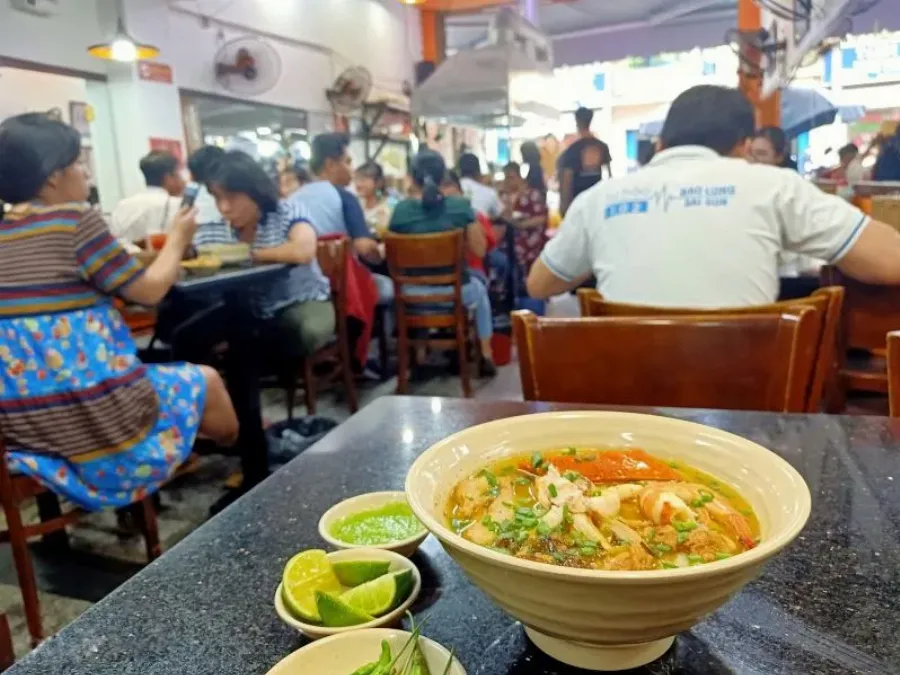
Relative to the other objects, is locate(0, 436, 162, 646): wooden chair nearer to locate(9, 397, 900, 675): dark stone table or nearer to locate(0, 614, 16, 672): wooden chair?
locate(0, 614, 16, 672): wooden chair

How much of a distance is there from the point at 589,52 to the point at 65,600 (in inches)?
423

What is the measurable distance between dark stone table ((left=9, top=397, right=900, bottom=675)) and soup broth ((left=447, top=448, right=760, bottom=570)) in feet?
0.33

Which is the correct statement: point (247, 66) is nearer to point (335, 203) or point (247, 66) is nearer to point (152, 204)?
point (152, 204)

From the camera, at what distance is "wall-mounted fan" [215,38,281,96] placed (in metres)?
6.50

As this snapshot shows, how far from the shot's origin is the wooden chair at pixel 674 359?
3.92 feet

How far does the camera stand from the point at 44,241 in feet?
6.01

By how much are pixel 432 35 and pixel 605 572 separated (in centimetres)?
1045

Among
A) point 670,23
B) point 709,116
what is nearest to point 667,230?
point 709,116

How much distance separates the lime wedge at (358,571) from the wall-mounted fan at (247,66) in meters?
6.67

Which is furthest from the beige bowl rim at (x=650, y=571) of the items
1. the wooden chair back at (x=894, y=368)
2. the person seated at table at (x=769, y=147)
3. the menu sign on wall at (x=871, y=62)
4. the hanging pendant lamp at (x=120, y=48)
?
the menu sign on wall at (x=871, y=62)

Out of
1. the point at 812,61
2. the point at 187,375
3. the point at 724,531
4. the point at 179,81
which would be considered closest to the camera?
the point at 724,531

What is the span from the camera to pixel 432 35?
9922 millimetres

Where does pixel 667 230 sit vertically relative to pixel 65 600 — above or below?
above

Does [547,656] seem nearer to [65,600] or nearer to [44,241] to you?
[44,241]
